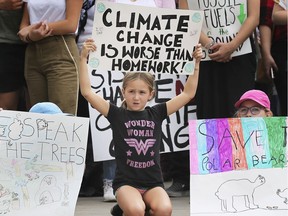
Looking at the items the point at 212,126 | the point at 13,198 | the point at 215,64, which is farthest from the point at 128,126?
the point at 215,64

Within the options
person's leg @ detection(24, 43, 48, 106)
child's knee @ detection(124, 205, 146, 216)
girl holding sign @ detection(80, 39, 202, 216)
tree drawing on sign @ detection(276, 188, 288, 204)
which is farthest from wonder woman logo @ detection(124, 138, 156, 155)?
person's leg @ detection(24, 43, 48, 106)

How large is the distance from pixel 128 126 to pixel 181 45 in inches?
32.4

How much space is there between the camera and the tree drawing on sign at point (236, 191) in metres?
5.60

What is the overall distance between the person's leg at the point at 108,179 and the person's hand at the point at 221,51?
127 centimetres

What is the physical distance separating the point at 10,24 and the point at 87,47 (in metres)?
1.23

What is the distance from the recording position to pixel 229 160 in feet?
18.8

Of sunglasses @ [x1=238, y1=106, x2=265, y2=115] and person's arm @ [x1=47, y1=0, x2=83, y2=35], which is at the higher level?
person's arm @ [x1=47, y1=0, x2=83, y2=35]

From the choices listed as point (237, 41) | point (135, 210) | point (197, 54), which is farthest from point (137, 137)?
point (237, 41)

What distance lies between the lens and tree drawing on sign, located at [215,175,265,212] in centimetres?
560

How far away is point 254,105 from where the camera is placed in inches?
258

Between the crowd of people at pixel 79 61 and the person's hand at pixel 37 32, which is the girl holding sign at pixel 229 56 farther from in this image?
the person's hand at pixel 37 32

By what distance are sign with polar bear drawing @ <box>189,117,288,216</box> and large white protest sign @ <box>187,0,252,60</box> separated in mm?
1458

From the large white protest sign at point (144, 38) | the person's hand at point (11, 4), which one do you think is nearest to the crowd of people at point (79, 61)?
the person's hand at point (11, 4)

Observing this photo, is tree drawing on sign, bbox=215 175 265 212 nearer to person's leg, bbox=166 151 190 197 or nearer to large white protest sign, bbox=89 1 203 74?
large white protest sign, bbox=89 1 203 74
